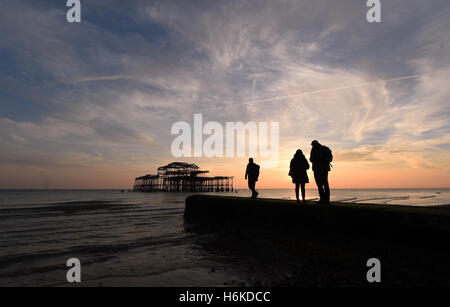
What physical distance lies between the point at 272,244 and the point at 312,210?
1556mm

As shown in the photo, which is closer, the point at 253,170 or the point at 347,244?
the point at 347,244

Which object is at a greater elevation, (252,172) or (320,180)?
(252,172)

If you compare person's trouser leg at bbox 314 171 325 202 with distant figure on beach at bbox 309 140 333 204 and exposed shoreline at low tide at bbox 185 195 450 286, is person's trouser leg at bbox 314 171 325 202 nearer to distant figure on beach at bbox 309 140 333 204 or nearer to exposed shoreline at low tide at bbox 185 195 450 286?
distant figure on beach at bbox 309 140 333 204

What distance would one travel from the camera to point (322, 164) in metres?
7.26

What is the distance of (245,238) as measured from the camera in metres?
7.92

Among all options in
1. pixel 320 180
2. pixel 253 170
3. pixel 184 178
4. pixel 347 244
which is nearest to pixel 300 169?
pixel 320 180

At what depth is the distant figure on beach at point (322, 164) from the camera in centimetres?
726

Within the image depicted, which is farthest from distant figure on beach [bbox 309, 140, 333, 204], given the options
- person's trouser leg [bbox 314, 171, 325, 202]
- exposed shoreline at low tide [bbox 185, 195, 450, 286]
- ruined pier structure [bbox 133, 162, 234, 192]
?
ruined pier structure [bbox 133, 162, 234, 192]

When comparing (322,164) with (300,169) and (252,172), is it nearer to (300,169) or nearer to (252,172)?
(300,169)

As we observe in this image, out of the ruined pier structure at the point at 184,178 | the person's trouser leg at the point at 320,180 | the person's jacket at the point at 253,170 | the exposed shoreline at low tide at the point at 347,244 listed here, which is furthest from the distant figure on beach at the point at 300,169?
the ruined pier structure at the point at 184,178

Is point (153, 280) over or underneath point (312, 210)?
underneath

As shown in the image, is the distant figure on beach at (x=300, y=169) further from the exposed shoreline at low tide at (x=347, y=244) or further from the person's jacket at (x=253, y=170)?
the person's jacket at (x=253, y=170)

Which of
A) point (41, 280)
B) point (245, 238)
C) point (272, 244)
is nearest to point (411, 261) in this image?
point (272, 244)
